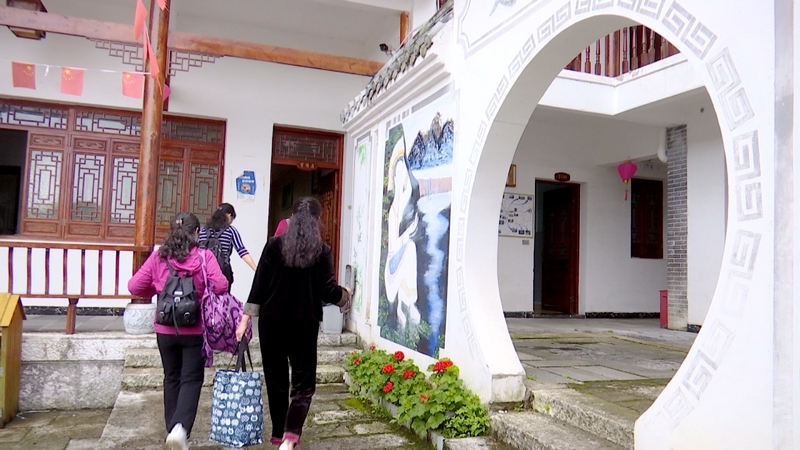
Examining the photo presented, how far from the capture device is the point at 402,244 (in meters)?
5.29

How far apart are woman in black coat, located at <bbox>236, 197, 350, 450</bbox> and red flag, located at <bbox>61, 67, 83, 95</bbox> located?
4347 millimetres

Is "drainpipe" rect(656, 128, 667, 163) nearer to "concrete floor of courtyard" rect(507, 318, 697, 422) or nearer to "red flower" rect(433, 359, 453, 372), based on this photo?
"concrete floor of courtyard" rect(507, 318, 697, 422)

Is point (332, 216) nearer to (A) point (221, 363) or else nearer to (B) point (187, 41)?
(B) point (187, 41)

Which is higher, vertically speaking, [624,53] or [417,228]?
[624,53]

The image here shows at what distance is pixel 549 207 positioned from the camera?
10.2m

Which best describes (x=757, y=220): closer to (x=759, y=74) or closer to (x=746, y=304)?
(x=746, y=304)

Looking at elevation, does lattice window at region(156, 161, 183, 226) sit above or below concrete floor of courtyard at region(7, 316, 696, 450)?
above

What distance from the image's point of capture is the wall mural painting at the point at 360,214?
6.52 meters

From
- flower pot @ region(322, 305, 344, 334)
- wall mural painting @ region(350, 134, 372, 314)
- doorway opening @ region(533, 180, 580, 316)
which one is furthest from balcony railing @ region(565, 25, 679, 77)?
flower pot @ region(322, 305, 344, 334)

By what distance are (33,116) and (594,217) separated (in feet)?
26.7

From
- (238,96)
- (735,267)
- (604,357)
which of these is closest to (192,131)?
(238,96)

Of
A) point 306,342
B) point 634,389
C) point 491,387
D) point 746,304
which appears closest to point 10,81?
point 306,342

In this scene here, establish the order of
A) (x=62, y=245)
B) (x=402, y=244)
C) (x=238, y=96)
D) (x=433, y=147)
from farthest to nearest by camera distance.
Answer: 1. (x=238, y=96)
2. (x=62, y=245)
3. (x=402, y=244)
4. (x=433, y=147)

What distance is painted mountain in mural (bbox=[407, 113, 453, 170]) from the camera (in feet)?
14.9
